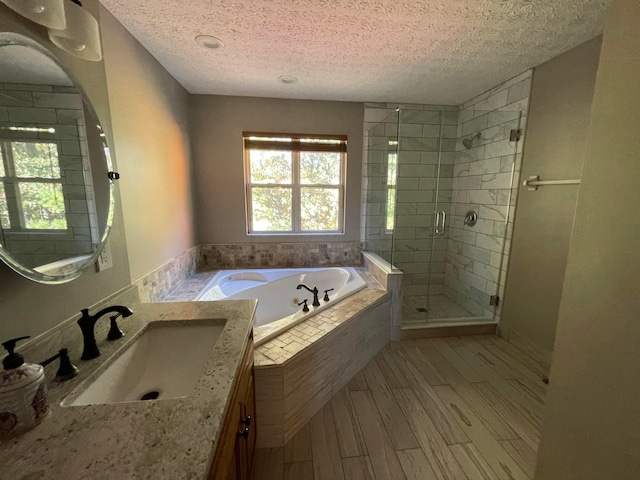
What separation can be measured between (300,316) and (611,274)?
5.08 feet

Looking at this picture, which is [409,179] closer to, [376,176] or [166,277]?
[376,176]

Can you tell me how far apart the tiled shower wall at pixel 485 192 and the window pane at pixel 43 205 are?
3.07m

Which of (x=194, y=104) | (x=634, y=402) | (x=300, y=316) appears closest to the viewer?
(x=634, y=402)

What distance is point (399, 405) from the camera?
171 cm

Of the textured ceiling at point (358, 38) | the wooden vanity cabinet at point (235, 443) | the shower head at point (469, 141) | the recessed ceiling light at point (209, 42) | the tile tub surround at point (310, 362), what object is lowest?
the tile tub surround at point (310, 362)

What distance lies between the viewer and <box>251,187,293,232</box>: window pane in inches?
121

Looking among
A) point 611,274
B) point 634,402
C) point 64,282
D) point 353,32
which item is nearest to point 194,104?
point 353,32

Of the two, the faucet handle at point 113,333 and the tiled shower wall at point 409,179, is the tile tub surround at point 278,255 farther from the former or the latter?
the faucet handle at point 113,333

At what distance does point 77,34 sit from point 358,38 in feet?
4.88

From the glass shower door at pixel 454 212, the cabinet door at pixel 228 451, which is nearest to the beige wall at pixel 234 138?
the glass shower door at pixel 454 212

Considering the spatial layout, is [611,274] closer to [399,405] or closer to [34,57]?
[399,405]

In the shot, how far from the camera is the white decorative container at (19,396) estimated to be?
577 millimetres

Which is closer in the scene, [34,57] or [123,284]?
[34,57]

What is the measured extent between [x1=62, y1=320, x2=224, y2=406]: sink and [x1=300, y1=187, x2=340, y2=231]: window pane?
2114 millimetres
